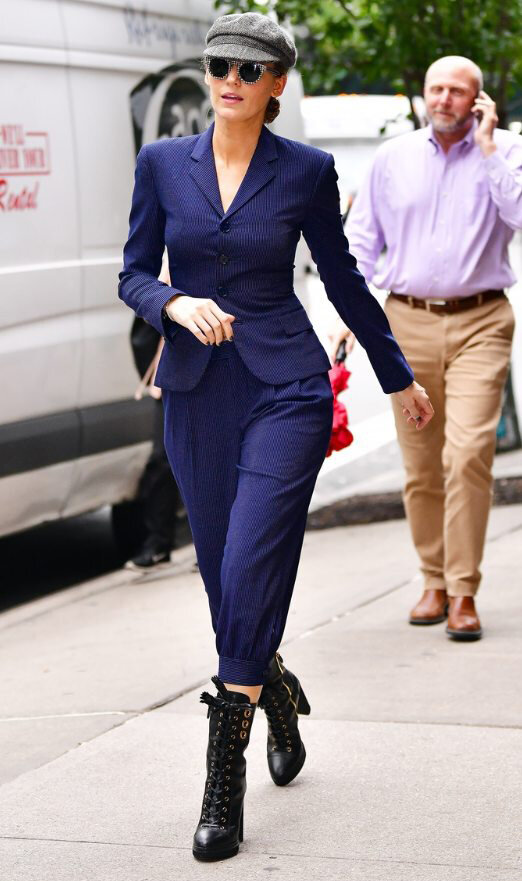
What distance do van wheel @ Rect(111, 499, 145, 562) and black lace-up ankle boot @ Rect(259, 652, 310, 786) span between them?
140 inches

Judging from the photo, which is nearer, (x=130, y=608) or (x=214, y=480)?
(x=214, y=480)

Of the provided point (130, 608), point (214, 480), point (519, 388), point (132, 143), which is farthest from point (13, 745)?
point (519, 388)

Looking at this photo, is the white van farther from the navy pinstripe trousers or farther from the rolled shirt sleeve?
the navy pinstripe trousers

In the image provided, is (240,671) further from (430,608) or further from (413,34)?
(413,34)

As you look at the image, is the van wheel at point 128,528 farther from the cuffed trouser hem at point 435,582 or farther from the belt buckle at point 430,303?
the belt buckle at point 430,303

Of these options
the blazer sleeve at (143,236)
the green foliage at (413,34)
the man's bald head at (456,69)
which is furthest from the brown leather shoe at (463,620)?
the green foliage at (413,34)

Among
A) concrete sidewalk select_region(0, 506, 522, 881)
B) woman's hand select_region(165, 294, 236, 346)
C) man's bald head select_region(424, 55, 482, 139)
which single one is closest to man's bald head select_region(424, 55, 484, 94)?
man's bald head select_region(424, 55, 482, 139)

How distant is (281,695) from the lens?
170 inches

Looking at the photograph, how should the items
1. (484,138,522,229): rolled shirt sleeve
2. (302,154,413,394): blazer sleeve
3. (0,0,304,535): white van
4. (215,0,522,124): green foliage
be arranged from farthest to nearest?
1. (215,0,522,124): green foliage
2. (0,0,304,535): white van
3. (484,138,522,229): rolled shirt sleeve
4. (302,154,413,394): blazer sleeve

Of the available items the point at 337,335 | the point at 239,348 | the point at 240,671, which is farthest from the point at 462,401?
the point at 240,671

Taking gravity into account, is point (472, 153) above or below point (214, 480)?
above

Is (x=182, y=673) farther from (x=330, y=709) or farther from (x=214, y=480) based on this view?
(x=214, y=480)

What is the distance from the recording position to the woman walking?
155 inches

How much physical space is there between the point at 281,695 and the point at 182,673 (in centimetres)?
139
